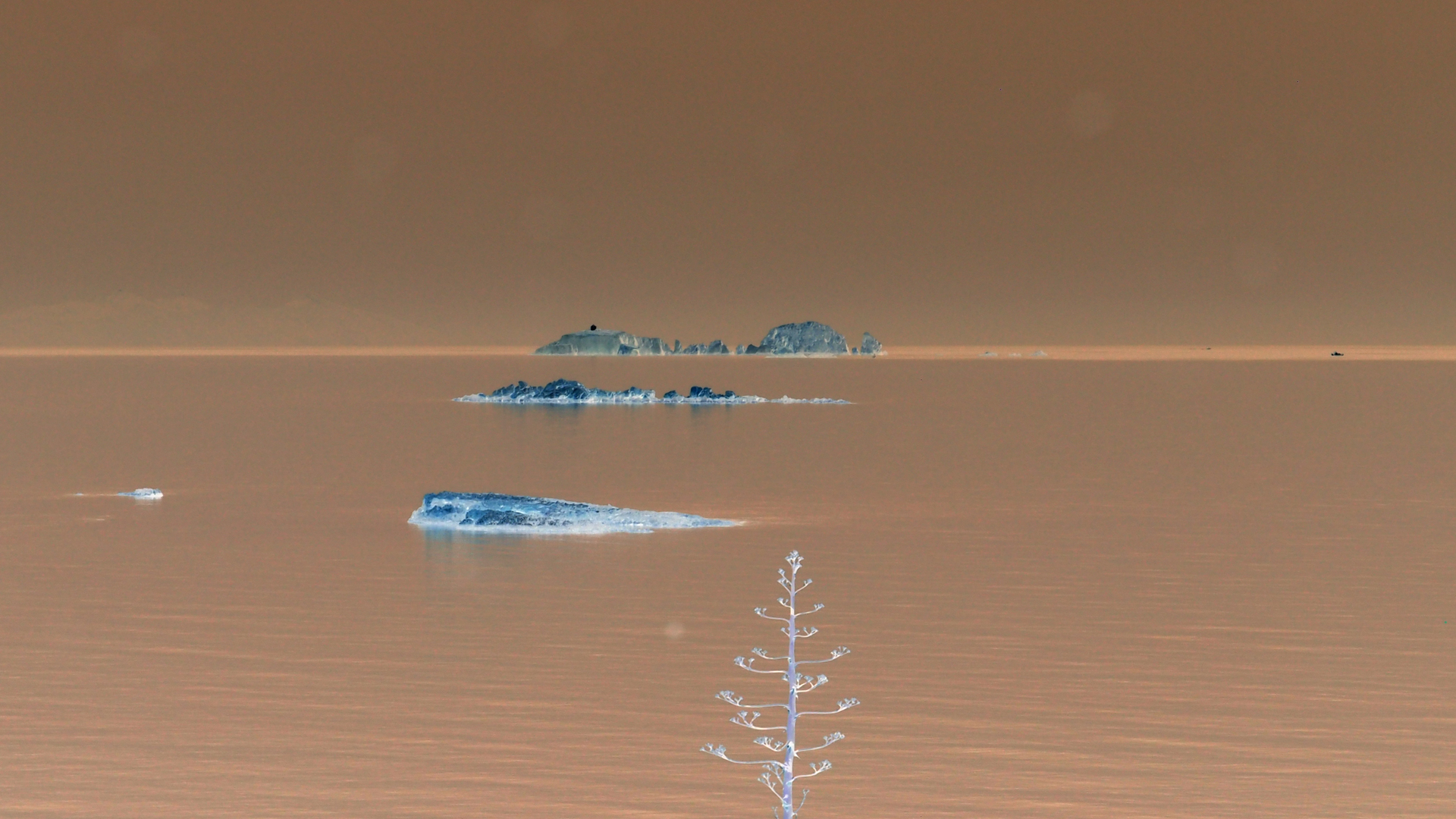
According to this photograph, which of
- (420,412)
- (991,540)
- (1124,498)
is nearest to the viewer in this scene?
(991,540)

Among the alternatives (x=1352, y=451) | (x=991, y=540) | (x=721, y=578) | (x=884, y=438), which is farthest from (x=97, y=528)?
(x=1352, y=451)

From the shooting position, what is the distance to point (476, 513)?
54562mm

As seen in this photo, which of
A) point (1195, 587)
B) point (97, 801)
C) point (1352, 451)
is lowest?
point (97, 801)

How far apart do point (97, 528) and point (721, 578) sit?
82.5 ft

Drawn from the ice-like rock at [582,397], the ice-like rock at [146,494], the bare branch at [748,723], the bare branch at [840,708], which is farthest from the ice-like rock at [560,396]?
the bare branch at [840,708]

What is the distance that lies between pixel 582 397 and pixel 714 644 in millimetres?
131806

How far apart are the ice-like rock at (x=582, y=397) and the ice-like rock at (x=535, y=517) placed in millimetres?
107452

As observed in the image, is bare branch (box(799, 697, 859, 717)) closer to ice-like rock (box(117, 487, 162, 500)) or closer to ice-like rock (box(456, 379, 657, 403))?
ice-like rock (box(117, 487, 162, 500))

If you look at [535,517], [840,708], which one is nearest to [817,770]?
[840,708]

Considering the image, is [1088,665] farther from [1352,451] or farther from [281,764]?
[1352,451]

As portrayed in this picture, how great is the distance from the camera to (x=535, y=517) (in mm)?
53938

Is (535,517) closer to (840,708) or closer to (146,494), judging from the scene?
(146,494)

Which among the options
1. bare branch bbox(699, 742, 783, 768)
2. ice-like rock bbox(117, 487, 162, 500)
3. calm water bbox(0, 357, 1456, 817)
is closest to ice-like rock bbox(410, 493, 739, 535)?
calm water bbox(0, 357, 1456, 817)

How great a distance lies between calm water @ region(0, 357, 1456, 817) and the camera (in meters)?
24.4
